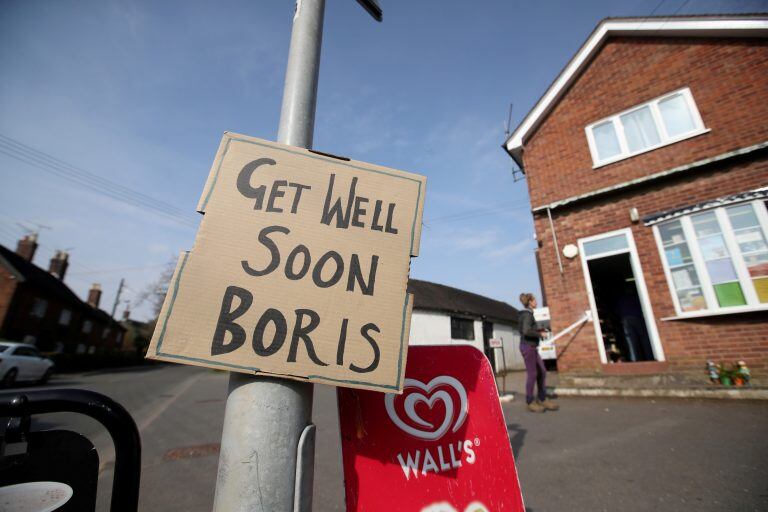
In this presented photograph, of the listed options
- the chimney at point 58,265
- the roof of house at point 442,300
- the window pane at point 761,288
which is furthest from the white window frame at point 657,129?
the chimney at point 58,265

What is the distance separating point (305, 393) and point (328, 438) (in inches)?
164

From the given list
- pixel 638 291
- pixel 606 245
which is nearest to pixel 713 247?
pixel 638 291

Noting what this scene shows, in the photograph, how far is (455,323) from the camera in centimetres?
1980

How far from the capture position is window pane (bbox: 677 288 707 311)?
20.1 ft

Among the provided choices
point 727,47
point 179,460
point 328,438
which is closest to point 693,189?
point 727,47

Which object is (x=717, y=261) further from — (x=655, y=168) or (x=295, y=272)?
(x=295, y=272)

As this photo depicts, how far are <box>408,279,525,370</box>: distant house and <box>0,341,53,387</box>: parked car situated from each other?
611 inches

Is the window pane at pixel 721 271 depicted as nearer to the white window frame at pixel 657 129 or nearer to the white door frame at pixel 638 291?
the white door frame at pixel 638 291

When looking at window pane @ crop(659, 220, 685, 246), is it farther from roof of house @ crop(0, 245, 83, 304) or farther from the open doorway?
roof of house @ crop(0, 245, 83, 304)

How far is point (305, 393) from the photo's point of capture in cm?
115

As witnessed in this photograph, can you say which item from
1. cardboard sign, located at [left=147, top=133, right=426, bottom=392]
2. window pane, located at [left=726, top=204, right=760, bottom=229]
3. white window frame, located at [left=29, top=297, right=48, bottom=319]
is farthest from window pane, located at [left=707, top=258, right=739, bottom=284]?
white window frame, located at [left=29, top=297, right=48, bottom=319]

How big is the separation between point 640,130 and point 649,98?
757mm

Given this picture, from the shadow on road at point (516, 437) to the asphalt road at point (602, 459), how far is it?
0.01m

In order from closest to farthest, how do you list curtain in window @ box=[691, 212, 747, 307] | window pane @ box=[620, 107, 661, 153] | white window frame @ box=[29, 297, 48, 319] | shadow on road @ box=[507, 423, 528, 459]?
1. shadow on road @ box=[507, 423, 528, 459]
2. curtain in window @ box=[691, 212, 747, 307]
3. window pane @ box=[620, 107, 661, 153]
4. white window frame @ box=[29, 297, 48, 319]
